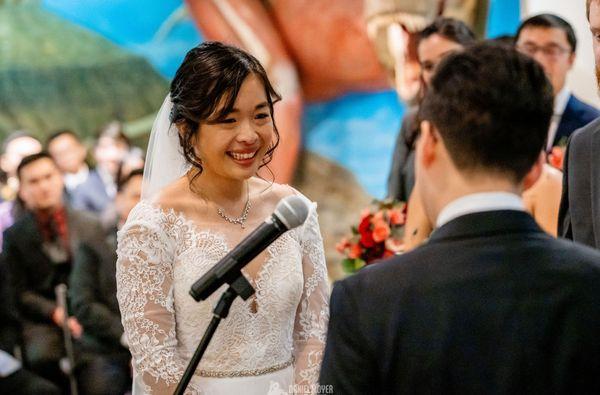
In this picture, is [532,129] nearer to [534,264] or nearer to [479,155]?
[479,155]

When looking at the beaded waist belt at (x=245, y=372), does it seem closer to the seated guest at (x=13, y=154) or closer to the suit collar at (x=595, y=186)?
the suit collar at (x=595, y=186)

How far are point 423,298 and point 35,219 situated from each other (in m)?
5.49

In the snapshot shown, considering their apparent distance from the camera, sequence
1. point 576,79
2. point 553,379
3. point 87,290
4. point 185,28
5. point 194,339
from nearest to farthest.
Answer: point 553,379 → point 194,339 → point 576,79 → point 87,290 → point 185,28

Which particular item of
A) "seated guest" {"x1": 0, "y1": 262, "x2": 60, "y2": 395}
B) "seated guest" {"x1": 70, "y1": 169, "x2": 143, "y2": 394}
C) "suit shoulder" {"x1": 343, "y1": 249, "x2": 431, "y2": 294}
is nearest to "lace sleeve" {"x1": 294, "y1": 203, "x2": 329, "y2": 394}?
"suit shoulder" {"x1": 343, "y1": 249, "x2": 431, "y2": 294}

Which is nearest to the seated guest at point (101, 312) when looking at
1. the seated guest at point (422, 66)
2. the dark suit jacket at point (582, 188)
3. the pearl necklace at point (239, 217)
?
the seated guest at point (422, 66)

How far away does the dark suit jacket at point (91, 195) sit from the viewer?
704cm

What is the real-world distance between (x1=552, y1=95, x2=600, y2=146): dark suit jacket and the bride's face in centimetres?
215

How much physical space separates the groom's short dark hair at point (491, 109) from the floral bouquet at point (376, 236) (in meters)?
2.42

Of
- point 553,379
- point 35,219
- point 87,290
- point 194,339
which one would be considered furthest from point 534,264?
point 35,219

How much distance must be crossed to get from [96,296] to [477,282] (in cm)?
517

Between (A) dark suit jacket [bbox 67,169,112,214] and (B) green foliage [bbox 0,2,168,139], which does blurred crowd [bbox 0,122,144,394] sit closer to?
(A) dark suit jacket [bbox 67,169,112,214]

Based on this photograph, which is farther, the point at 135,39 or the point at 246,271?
the point at 135,39

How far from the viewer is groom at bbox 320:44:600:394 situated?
1562 millimetres

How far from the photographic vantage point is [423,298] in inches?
62.6
